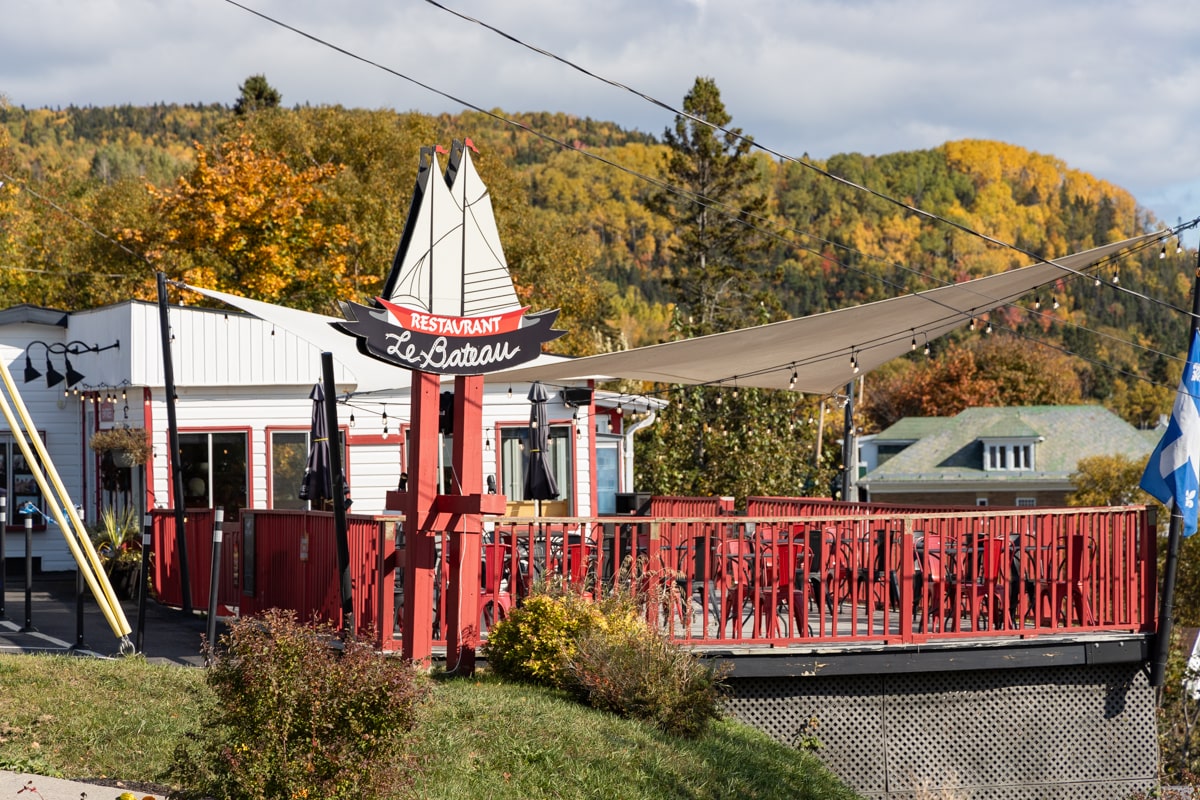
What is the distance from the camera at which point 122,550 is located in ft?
54.3

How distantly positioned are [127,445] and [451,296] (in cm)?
909

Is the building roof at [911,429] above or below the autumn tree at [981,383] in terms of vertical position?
below

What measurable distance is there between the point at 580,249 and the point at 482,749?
33.6m

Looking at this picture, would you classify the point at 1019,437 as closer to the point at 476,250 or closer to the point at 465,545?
the point at 476,250

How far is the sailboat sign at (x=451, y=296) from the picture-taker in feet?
31.1

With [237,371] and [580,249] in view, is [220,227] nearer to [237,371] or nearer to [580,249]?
[580,249]

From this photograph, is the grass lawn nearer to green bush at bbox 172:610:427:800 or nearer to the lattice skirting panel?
green bush at bbox 172:610:427:800

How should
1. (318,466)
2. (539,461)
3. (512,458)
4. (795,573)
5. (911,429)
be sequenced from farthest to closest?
(911,429), (512,458), (539,461), (318,466), (795,573)

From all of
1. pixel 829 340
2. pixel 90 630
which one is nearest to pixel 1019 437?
pixel 829 340

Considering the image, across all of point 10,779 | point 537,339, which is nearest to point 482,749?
point 10,779

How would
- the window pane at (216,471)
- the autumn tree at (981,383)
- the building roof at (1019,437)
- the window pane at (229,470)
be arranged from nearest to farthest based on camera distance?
the window pane at (216,471) < the window pane at (229,470) < the building roof at (1019,437) < the autumn tree at (981,383)

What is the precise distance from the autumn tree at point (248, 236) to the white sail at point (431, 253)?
23.7 meters

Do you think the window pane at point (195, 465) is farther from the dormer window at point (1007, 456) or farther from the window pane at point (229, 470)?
the dormer window at point (1007, 456)

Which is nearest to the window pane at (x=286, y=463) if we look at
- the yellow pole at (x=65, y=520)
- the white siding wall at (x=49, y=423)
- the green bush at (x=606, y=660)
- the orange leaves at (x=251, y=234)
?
the white siding wall at (x=49, y=423)
